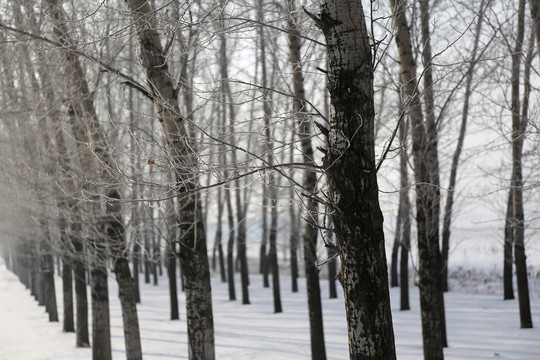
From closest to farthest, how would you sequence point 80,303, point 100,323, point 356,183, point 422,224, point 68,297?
1. point 356,183
2. point 422,224
3. point 100,323
4. point 80,303
5. point 68,297

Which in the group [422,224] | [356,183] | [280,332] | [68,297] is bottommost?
[280,332]

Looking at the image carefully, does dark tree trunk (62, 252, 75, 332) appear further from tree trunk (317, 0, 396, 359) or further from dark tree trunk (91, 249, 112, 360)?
tree trunk (317, 0, 396, 359)

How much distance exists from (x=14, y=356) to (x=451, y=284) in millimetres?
18779

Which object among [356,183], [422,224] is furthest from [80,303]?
[356,183]

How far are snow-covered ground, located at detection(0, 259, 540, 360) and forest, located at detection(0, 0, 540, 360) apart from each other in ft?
0.95

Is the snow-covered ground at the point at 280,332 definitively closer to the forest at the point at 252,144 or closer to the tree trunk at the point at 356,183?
the forest at the point at 252,144

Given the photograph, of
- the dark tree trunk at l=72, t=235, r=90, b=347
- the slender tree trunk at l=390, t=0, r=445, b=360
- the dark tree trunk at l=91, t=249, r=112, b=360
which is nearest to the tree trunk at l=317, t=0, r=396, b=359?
the slender tree trunk at l=390, t=0, r=445, b=360

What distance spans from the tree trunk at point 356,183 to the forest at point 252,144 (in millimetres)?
11

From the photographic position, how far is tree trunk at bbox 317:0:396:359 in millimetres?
3467

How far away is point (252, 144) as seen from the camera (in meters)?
11.0

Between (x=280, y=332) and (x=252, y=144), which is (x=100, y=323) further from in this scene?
(x=280, y=332)

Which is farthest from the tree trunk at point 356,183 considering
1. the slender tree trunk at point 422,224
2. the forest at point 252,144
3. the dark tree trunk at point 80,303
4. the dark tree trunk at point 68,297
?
the dark tree trunk at point 68,297

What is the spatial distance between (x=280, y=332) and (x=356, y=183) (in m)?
12.7

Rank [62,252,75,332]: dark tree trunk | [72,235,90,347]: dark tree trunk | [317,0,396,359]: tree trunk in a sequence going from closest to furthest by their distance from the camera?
1. [317,0,396,359]: tree trunk
2. [72,235,90,347]: dark tree trunk
3. [62,252,75,332]: dark tree trunk
